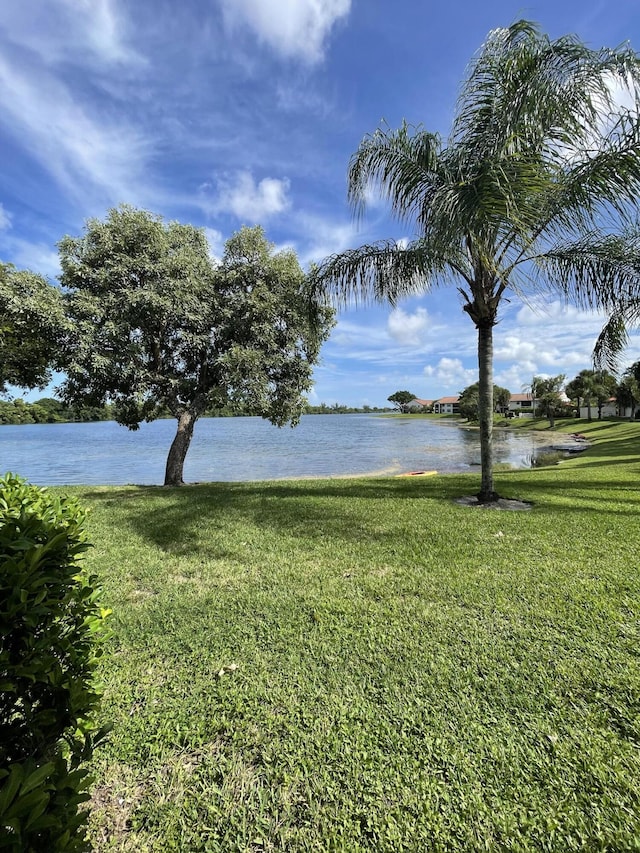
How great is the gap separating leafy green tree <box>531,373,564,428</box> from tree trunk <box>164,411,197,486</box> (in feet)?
173

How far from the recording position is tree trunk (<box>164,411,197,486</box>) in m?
10.9

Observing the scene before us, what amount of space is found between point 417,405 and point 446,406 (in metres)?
23.2

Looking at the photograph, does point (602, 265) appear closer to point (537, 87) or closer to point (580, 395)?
point (537, 87)

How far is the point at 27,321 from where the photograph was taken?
827cm

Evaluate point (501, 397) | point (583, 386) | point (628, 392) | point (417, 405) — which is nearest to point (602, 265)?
point (628, 392)

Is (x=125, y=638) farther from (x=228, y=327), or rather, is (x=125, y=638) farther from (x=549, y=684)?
(x=228, y=327)

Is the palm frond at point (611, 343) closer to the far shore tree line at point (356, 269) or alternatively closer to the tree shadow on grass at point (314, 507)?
the far shore tree line at point (356, 269)

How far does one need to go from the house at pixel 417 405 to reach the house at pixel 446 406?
1014cm

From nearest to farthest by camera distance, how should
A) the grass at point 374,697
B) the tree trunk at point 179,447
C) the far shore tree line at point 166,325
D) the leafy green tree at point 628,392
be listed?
the grass at point 374,697
the far shore tree line at point 166,325
the tree trunk at point 179,447
the leafy green tree at point 628,392

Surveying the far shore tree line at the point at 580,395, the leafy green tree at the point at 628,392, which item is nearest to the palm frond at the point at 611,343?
the far shore tree line at the point at 580,395

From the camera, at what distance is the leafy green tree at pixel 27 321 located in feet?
26.3

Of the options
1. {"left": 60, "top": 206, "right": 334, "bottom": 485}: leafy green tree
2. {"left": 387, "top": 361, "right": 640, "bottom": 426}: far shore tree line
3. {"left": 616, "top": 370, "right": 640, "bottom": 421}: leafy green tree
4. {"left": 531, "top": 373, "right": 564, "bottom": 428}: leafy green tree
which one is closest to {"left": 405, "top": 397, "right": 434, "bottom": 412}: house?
{"left": 387, "top": 361, "right": 640, "bottom": 426}: far shore tree line

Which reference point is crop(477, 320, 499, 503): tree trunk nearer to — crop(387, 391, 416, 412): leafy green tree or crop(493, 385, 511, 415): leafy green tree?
crop(493, 385, 511, 415): leafy green tree

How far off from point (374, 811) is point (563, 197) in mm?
7664
